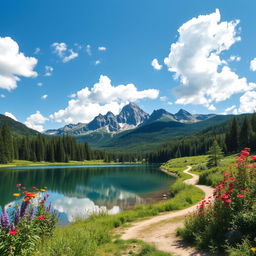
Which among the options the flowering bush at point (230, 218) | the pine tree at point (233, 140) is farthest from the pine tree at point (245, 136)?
the flowering bush at point (230, 218)

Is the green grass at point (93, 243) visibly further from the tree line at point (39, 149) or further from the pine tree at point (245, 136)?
the tree line at point (39, 149)

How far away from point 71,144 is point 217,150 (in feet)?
403

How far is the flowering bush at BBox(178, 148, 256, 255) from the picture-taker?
7930 mm

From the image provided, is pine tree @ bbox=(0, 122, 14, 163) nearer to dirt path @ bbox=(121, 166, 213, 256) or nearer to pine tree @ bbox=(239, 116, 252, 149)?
dirt path @ bbox=(121, 166, 213, 256)

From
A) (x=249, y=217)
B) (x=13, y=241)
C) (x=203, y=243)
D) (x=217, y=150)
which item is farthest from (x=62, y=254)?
(x=217, y=150)

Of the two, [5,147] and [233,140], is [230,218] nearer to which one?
[233,140]

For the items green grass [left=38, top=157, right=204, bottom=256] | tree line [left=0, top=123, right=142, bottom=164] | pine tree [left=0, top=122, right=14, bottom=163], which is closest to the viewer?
green grass [left=38, top=157, right=204, bottom=256]

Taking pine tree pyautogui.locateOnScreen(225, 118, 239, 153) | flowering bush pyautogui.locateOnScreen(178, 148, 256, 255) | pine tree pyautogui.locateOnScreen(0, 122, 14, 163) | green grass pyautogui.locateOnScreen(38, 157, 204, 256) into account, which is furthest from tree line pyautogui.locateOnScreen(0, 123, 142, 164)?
flowering bush pyautogui.locateOnScreen(178, 148, 256, 255)

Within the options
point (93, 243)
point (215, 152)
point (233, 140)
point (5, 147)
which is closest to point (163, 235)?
point (93, 243)

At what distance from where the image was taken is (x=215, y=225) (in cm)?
911

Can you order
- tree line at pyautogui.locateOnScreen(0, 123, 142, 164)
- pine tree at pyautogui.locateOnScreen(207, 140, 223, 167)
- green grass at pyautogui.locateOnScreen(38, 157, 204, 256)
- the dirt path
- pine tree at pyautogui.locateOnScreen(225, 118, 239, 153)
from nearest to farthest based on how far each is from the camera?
green grass at pyautogui.locateOnScreen(38, 157, 204, 256), the dirt path, pine tree at pyautogui.locateOnScreen(207, 140, 223, 167), pine tree at pyautogui.locateOnScreen(225, 118, 239, 153), tree line at pyautogui.locateOnScreen(0, 123, 142, 164)

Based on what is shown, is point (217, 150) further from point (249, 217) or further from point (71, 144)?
point (71, 144)

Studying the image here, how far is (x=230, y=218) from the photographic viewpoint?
347 inches

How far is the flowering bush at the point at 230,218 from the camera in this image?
793 cm
